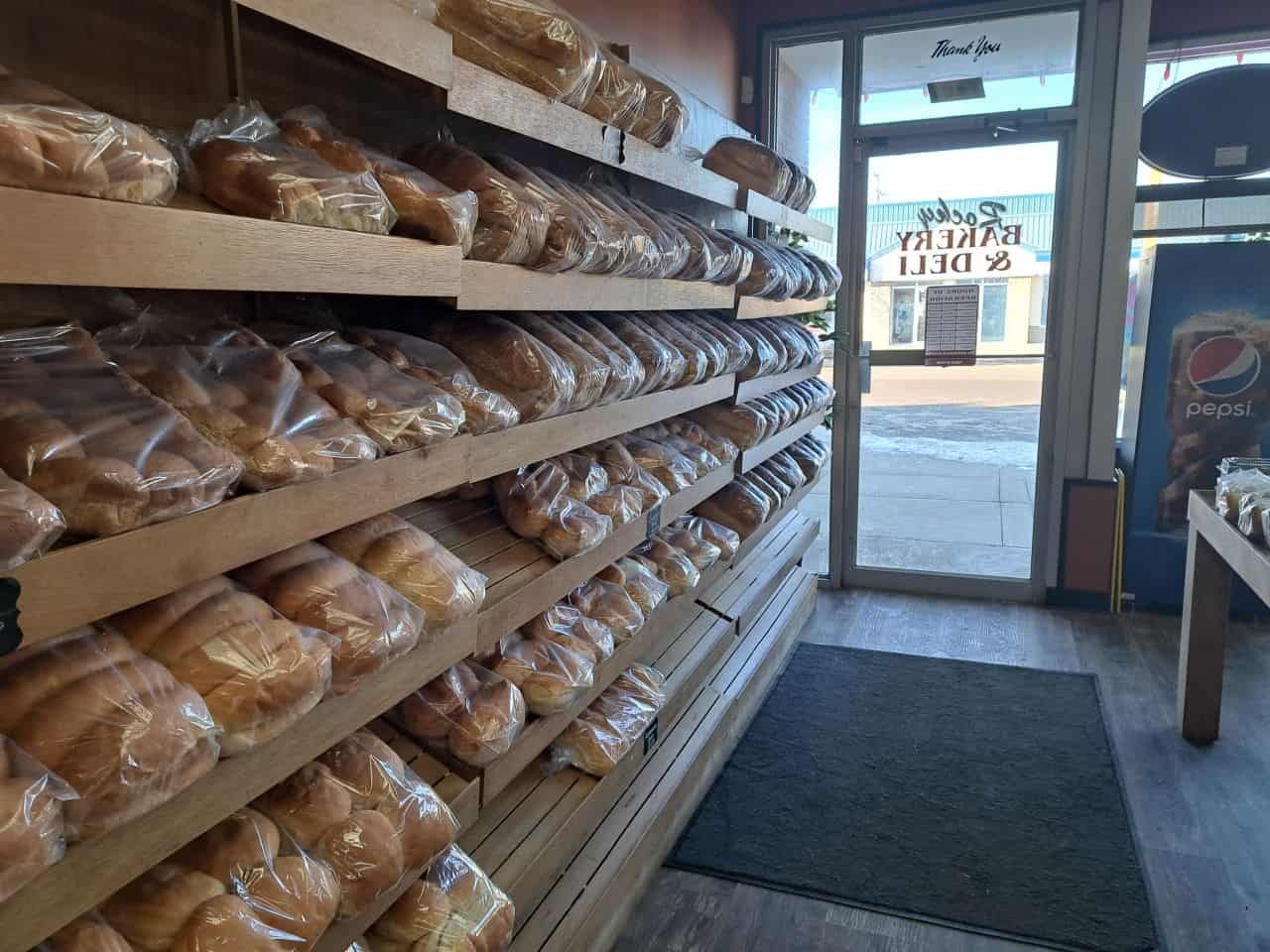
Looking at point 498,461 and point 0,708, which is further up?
point 498,461

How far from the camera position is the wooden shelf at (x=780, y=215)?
10.2 feet

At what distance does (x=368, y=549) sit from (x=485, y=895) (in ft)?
2.13

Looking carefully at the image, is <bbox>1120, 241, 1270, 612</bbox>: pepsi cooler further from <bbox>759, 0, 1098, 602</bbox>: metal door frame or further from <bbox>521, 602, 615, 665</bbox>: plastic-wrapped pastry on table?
<bbox>521, 602, 615, 665</bbox>: plastic-wrapped pastry on table

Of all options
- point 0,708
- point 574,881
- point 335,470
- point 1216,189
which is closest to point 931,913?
point 574,881


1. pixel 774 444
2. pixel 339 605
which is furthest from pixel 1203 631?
pixel 339 605

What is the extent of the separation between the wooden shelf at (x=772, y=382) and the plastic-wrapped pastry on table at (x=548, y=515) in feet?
3.78

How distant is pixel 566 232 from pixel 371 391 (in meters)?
0.57

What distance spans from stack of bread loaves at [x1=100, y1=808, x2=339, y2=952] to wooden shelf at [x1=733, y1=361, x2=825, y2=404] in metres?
2.18

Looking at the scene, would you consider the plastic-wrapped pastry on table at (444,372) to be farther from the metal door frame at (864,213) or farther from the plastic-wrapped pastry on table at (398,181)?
the metal door frame at (864,213)

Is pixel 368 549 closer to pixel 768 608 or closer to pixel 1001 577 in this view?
pixel 768 608

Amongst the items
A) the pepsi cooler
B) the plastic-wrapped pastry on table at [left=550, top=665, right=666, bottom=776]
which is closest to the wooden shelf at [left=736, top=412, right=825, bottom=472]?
the plastic-wrapped pastry on table at [left=550, top=665, right=666, bottom=776]

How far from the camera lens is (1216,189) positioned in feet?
14.4

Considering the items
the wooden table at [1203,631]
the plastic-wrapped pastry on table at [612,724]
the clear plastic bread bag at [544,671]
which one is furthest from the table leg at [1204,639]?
the clear plastic bread bag at [544,671]

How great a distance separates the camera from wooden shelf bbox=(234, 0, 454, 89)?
1.17 metres
